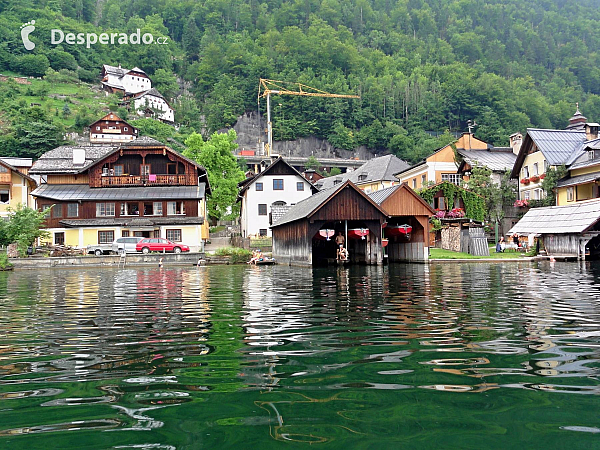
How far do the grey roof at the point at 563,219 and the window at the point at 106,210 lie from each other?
41581 mm

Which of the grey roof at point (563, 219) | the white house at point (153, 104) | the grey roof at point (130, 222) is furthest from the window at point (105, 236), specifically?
the white house at point (153, 104)

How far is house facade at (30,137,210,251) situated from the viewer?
177 ft

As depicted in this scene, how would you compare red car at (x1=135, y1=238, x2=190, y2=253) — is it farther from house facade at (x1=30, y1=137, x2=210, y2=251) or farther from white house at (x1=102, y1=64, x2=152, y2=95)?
white house at (x1=102, y1=64, x2=152, y2=95)

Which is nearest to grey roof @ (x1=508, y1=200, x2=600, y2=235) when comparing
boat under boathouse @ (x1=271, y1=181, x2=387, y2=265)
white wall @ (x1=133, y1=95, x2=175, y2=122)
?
boat under boathouse @ (x1=271, y1=181, x2=387, y2=265)

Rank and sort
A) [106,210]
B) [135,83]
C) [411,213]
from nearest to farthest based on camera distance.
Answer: [411,213]
[106,210]
[135,83]

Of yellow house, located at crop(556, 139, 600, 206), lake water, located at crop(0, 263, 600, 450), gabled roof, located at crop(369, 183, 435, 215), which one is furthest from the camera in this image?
yellow house, located at crop(556, 139, 600, 206)

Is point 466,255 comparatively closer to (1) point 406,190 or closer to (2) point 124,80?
(1) point 406,190

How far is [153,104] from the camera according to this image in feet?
502

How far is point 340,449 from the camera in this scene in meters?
4.10

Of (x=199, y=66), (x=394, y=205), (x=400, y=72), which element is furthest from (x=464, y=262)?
(x=199, y=66)

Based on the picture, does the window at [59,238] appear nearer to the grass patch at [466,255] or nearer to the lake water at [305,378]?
the grass patch at [466,255]

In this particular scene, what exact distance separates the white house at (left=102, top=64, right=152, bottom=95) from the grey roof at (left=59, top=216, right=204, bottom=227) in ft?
387

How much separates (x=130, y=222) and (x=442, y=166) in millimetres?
40222

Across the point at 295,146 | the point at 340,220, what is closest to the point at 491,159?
the point at 340,220
